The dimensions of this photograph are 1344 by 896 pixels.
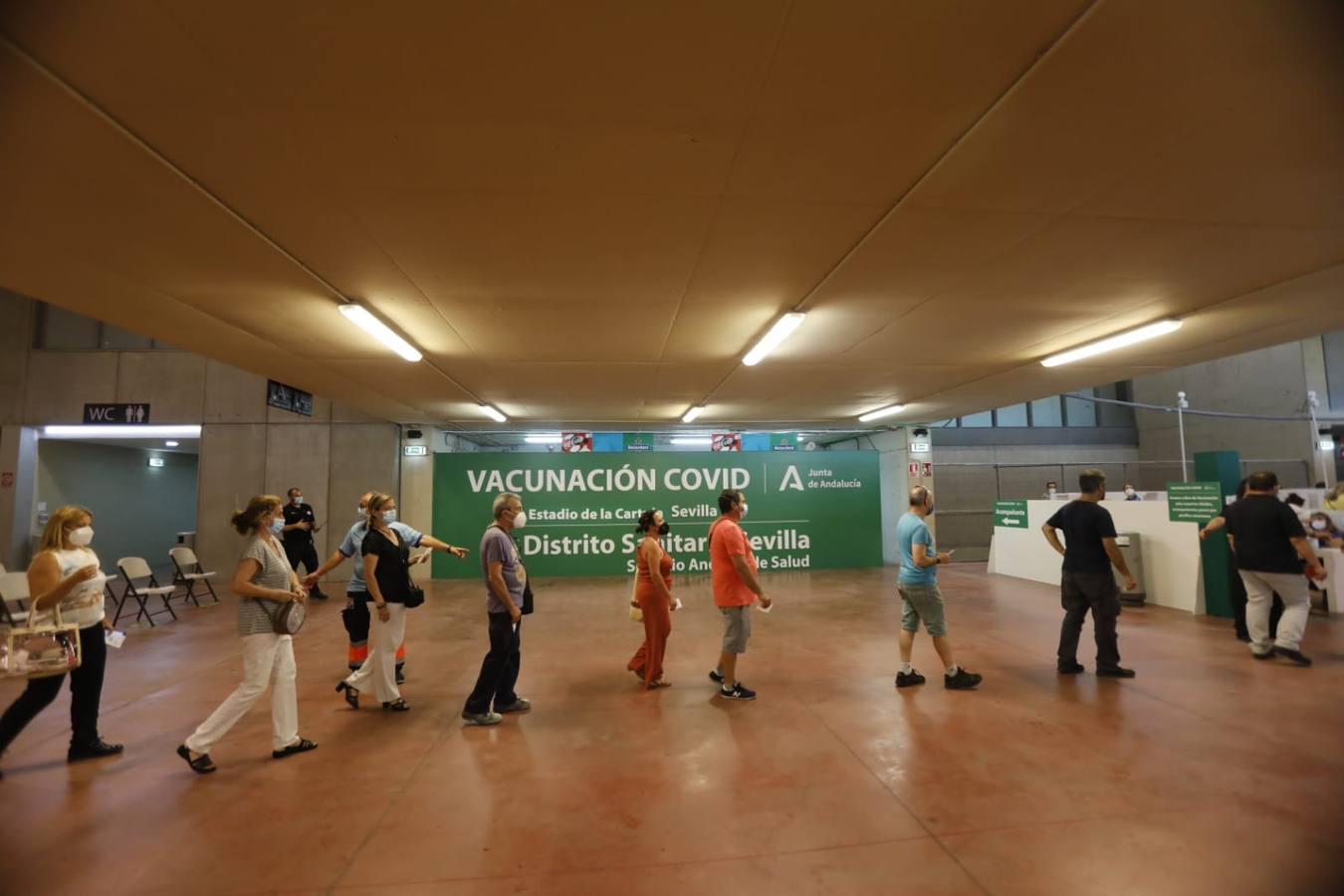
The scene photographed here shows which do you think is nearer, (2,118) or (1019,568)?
(2,118)

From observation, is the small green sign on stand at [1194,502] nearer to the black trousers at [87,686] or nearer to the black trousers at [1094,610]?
the black trousers at [1094,610]

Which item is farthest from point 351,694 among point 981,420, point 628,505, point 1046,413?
point 1046,413

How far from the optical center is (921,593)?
4.53 m

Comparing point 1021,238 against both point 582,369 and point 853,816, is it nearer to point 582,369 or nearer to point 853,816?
point 853,816

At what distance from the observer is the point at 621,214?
10.7ft

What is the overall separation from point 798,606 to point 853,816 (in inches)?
208

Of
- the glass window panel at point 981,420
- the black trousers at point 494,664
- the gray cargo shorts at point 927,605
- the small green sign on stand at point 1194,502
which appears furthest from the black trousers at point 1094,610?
the glass window panel at point 981,420

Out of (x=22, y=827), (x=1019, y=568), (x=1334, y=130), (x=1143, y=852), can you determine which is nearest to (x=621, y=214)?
(x=1334, y=130)

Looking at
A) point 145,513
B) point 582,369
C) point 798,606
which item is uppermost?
point 582,369

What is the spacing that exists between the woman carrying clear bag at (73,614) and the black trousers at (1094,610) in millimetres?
6791

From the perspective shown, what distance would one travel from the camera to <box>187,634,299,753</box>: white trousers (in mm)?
3326

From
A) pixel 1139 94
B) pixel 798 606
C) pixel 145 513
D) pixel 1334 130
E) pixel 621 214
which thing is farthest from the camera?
pixel 145 513

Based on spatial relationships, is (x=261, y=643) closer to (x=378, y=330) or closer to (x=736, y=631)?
(x=378, y=330)

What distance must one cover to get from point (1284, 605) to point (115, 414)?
1684 cm
